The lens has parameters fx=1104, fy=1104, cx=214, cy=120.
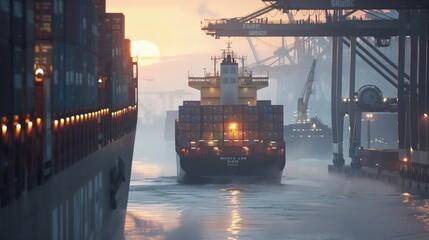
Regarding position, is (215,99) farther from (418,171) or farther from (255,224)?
(255,224)

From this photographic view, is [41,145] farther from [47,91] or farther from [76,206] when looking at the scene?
[76,206]

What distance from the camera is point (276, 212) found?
259ft

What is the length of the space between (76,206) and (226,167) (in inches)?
2492

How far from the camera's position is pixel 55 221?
32.3m

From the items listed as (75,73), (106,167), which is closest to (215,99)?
(106,167)

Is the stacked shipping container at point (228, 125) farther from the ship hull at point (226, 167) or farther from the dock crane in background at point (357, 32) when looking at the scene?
the dock crane in background at point (357, 32)

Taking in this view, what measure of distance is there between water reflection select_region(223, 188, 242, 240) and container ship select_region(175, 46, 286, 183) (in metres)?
4.28

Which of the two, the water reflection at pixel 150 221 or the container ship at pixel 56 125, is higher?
the container ship at pixel 56 125

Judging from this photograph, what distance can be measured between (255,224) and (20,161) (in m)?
44.6

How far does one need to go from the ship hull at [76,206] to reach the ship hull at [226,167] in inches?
1485

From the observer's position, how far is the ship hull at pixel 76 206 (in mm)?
27109

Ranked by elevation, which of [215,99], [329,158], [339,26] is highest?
[339,26]

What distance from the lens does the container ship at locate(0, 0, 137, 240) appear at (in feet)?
84.3

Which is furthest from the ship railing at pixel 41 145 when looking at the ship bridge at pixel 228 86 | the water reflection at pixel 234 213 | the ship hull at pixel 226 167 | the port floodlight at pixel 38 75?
the ship bridge at pixel 228 86
